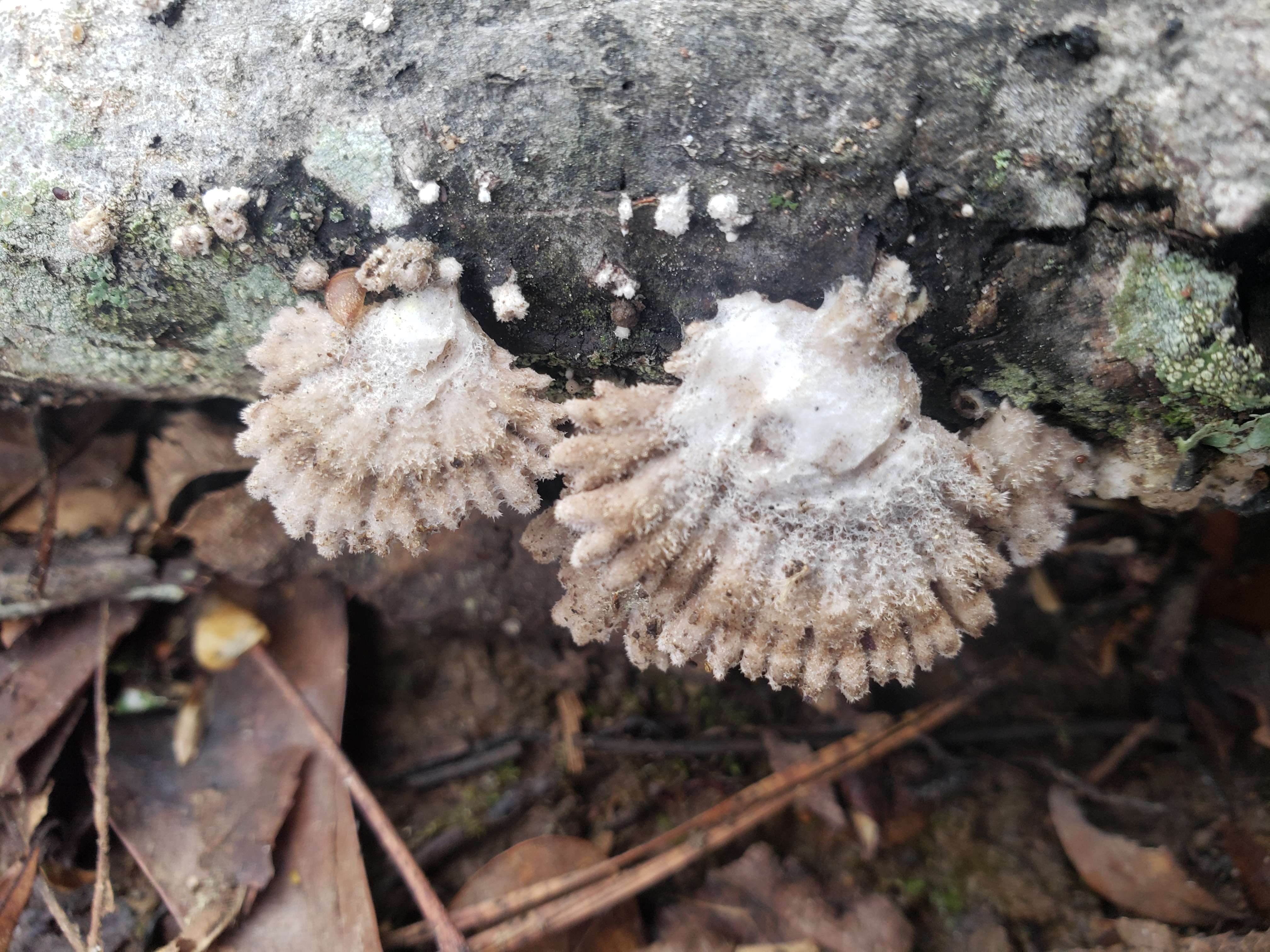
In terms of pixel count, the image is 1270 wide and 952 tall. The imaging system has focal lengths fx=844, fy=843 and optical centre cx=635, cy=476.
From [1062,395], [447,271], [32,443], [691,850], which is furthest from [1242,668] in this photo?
[32,443]

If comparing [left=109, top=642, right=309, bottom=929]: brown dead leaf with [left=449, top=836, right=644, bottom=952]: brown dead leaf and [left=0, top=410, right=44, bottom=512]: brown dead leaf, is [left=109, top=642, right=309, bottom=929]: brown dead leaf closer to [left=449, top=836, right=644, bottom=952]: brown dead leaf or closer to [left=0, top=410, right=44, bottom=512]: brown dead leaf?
[left=449, top=836, right=644, bottom=952]: brown dead leaf

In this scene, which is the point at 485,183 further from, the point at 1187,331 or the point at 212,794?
the point at 212,794

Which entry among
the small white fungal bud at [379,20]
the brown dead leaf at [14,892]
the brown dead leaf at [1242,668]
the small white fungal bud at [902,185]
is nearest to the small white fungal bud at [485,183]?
the small white fungal bud at [379,20]

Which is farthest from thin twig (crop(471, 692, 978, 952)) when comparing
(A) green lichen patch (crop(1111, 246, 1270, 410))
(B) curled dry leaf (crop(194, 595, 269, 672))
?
(A) green lichen patch (crop(1111, 246, 1270, 410))

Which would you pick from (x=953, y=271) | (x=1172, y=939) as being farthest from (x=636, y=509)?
(x=1172, y=939)

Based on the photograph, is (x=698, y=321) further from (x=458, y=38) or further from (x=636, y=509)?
(x=458, y=38)

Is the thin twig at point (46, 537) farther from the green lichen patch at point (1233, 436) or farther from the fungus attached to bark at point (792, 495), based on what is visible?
the green lichen patch at point (1233, 436)
